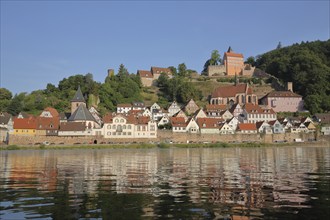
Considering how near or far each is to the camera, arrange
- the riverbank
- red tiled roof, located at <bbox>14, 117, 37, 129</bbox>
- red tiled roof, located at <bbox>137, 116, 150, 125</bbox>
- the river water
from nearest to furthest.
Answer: the river water → the riverbank → red tiled roof, located at <bbox>14, 117, 37, 129</bbox> → red tiled roof, located at <bbox>137, 116, 150, 125</bbox>

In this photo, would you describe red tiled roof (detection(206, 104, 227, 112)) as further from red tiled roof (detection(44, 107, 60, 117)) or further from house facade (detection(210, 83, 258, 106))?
red tiled roof (detection(44, 107, 60, 117))

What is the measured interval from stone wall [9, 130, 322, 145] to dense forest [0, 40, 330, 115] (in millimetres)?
20087

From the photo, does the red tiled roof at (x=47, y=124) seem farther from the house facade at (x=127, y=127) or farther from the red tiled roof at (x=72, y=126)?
the house facade at (x=127, y=127)

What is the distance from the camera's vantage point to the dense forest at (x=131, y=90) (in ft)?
313

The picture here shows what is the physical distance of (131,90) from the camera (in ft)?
342

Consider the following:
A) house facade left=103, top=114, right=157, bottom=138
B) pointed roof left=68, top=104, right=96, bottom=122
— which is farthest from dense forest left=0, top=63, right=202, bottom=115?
house facade left=103, top=114, right=157, bottom=138

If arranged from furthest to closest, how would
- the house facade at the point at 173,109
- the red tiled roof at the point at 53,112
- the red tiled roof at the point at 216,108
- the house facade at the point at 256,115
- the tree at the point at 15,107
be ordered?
the red tiled roof at the point at 216,108
the house facade at the point at 173,109
the house facade at the point at 256,115
the tree at the point at 15,107
the red tiled roof at the point at 53,112

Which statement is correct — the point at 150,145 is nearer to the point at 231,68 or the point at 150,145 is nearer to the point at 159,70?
the point at 159,70

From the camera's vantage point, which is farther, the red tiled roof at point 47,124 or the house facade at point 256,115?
the house facade at point 256,115

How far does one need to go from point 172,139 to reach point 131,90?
3170 centimetres

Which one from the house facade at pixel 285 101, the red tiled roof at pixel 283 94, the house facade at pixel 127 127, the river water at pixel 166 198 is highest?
the red tiled roof at pixel 283 94

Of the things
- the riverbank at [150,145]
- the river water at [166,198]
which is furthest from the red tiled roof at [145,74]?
the river water at [166,198]

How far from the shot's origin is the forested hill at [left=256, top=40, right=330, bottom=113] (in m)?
100

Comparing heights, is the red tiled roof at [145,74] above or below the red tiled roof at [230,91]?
above
